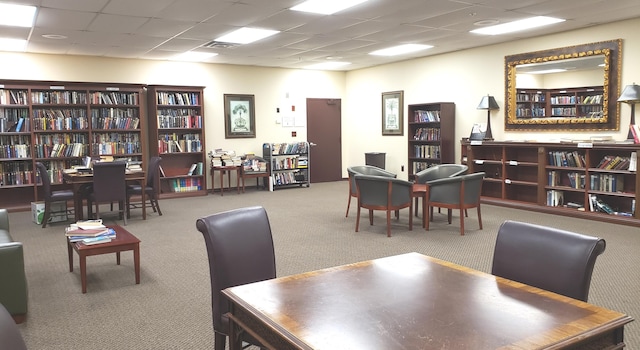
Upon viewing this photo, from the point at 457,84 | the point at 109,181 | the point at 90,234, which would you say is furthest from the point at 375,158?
the point at 90,234

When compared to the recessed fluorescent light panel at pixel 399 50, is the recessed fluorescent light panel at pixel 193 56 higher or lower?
higher

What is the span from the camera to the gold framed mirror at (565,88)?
6898mm

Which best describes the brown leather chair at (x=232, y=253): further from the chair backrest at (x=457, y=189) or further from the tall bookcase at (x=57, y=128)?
the tall bookcase at (x=57, y=128)

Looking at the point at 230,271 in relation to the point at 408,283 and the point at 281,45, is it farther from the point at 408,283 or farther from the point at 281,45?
the point at 281,45

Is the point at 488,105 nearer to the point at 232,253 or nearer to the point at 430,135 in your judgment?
the point at 430,135

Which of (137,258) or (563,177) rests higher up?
(563,177)

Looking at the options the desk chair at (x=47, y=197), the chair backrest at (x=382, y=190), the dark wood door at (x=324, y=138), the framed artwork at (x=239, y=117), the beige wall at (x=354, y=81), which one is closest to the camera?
the chair backrest at (x=382, y=190)

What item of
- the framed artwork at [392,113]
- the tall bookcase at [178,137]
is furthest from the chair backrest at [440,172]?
the tall bookcase at [178,137]

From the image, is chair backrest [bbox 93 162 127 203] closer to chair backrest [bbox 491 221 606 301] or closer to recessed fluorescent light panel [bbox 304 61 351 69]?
recessed fluorescent light panel [bbox 304 61 351 69]

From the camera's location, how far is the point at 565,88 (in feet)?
24.6

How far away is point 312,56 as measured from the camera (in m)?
9.64

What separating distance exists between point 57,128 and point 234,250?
7.54m

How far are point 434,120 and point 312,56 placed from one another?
265 centimetres

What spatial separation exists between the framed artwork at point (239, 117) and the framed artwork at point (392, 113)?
288 centimetres
